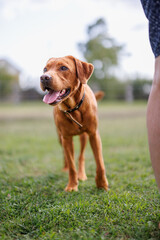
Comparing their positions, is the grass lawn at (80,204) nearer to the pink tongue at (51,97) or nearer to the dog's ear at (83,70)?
the pink tongue at (51,97)

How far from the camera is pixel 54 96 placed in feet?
9.25

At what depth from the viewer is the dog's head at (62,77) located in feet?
9.09

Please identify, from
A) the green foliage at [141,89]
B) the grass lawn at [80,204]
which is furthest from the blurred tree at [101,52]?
the grass lawn at [80,204]

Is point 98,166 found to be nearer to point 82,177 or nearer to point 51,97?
point 82,177

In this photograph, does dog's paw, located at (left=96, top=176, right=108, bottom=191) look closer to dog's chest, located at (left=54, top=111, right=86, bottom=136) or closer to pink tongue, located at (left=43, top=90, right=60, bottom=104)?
dog's chest, located at (left=54, top=111, right=86, bottom=136)

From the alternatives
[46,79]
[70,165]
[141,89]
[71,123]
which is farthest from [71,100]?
[141,89]

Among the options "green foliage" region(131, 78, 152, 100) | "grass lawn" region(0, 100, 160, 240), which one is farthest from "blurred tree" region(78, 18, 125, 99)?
"grass lawn" region(0, 100, 160, 240)

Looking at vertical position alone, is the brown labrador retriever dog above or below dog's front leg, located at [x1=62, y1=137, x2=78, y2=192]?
above

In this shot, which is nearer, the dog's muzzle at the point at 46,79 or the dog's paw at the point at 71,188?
the dog's muzzle at the point at 46,79

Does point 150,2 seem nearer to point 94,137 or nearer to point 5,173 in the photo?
point 94,137

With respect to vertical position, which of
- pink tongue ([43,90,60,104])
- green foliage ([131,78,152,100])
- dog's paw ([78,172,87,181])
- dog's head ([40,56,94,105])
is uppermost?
dog's head ([40,56,94,105])

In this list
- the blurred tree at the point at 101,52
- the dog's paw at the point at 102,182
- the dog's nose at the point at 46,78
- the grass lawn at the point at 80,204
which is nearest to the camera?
the grass lawn at the point at 80,204

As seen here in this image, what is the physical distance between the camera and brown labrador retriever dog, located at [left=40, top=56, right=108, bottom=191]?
283 centimetres

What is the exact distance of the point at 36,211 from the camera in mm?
2627
